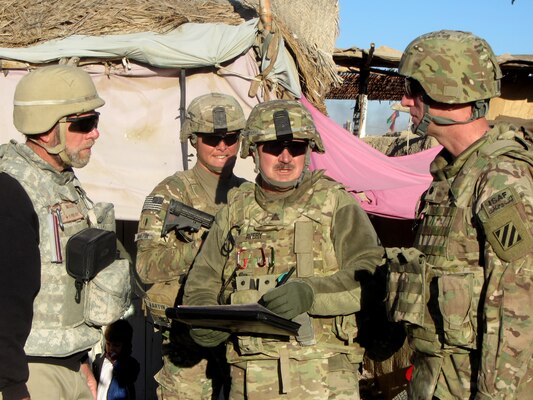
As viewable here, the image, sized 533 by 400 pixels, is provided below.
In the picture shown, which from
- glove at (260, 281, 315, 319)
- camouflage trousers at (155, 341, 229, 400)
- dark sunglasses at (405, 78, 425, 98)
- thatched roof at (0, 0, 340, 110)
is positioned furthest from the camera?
thatched roof at (0, 0, 340, 110)

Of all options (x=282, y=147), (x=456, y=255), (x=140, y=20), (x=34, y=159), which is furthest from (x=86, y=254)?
(x=140, y=20)

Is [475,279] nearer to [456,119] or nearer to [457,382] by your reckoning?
[457,382]

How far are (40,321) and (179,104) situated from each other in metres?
2.99

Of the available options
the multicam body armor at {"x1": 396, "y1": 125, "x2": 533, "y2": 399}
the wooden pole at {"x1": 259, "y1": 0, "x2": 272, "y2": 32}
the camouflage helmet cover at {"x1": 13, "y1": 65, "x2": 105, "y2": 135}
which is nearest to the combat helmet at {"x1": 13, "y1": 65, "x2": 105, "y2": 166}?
the camouflage helmet cover at {"x1": 13, "y1": 65, "x2": 105, "y2": 135}

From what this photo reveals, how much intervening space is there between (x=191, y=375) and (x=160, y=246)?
783 millimetres

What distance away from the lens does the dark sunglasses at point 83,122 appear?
3285mm

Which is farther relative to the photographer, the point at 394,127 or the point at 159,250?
the point at 394,127

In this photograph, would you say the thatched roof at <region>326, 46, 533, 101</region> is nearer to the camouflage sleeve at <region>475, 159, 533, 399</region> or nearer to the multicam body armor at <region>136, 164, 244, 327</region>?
the multicam body armor at <region>136, 164, 244, 327</region>

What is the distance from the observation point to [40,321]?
306cm

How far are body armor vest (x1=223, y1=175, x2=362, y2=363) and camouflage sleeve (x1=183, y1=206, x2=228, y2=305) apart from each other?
0.18 feet

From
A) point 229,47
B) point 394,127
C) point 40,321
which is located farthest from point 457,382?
point 394,127

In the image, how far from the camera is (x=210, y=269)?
3.59 m

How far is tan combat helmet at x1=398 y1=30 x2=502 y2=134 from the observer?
2854mm

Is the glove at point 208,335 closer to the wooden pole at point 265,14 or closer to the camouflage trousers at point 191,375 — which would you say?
the camouflage trousers at point 191,375
